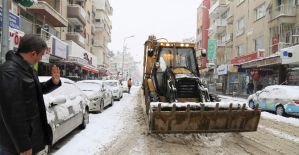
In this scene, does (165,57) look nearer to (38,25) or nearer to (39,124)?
(39,124)

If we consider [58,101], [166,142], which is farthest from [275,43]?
[58,101]

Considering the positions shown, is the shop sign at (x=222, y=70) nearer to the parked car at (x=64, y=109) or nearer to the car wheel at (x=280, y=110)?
the car wheel at (x=280, y=110)

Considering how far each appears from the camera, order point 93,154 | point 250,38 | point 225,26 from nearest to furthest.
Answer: point 93,154 → point 250,38 → point 225,26

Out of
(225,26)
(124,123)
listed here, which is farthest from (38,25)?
(225,26)

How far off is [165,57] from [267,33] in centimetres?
2316

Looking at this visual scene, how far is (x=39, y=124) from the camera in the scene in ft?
11.1

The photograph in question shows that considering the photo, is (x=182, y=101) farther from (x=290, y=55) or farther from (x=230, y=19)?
(x=230, y=19)

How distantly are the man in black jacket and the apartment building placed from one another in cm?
2518

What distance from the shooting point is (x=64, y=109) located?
9055 millimetres

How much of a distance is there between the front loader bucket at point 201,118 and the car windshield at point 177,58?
2.96 m

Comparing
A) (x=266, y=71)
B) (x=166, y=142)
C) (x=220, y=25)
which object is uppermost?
(x=220, y=25)

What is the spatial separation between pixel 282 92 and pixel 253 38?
779 inches

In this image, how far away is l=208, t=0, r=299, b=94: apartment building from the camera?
99.9 ft

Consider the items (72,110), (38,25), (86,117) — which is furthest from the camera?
(38,25)
